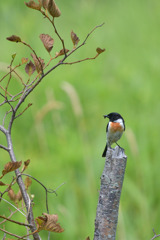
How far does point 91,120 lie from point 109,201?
3.67m

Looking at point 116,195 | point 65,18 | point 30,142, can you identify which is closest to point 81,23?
point 65,18

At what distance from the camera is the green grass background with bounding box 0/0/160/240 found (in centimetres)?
370

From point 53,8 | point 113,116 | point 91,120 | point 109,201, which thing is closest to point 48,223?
point 109,201

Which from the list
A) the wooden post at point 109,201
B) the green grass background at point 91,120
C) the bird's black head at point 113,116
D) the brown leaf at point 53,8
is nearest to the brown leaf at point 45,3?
the brown leaf at point 53,8

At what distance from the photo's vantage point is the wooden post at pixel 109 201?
138 centimetres

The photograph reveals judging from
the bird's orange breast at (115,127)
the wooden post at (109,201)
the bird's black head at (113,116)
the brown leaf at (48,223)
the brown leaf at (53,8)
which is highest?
the bird's black head at (113,116)

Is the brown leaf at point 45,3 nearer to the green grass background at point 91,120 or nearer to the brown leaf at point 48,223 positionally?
the brown leaf at point 48,223

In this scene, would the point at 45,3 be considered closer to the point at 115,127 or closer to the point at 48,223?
the point at 48,223

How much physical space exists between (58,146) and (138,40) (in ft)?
11.1

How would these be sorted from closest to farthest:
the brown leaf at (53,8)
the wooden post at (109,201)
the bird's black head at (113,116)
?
1. the brown leaf at (53,8)
2. the wooden post at (109,201)
3. the bird's black head at (113,116)

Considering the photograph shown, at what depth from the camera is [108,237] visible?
1.39 meters

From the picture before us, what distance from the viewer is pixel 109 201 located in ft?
4.50

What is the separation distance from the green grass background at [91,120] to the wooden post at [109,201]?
1.53 m

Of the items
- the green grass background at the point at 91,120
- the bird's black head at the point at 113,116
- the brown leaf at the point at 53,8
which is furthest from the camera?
the green grass background at the point at 91,120
